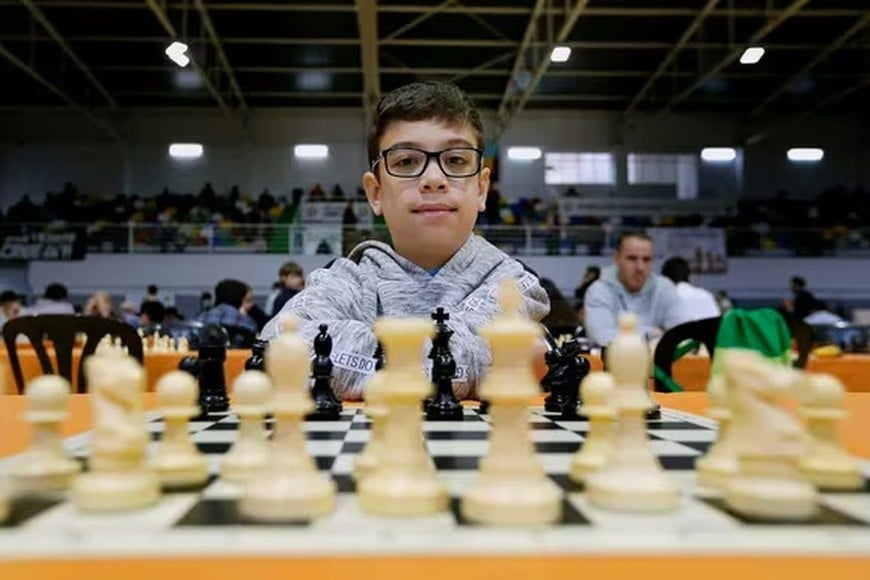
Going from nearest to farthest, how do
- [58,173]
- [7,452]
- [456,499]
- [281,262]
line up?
[456,499], [7,452], [281,262], [58,173]

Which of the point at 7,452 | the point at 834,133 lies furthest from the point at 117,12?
the point at 834,133

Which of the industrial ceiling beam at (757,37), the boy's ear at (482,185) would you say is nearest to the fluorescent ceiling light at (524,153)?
the industrial ceiling beam at (757,37)

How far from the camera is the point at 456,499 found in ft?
2.08

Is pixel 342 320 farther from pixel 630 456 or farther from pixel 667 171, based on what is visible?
pixel 667 171

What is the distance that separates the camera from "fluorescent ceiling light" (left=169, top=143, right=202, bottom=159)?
15367mm

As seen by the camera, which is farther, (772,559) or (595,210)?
(595,210)

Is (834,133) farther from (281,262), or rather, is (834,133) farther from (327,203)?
(281,262)

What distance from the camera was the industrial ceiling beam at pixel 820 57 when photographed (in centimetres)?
1007

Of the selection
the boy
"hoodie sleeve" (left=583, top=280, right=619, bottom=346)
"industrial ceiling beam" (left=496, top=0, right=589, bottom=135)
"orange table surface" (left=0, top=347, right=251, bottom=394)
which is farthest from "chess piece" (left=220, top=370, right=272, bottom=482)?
"industrial ceiling beam" (left=496, top=0, right=589, bottom=135)

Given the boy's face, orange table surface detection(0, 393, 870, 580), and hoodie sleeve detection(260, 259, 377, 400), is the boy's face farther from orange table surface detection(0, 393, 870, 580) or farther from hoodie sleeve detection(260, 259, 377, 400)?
orange table surface detection(0, 393, 870, 580)

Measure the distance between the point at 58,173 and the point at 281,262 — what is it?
536 cm

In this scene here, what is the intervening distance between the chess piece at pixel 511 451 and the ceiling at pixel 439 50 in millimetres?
8418

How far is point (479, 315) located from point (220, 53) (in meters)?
10.4

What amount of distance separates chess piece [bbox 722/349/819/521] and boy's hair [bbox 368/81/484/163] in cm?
102
